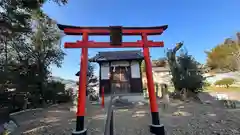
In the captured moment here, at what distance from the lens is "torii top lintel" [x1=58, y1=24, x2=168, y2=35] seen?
529cm

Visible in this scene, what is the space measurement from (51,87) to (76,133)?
7.77 meters

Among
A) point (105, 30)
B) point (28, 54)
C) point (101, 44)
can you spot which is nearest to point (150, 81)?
point (101, 44)

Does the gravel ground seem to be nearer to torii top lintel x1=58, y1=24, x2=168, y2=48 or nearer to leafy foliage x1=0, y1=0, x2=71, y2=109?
leafy foliage x1=0, y1=0, x2=71, y2=109

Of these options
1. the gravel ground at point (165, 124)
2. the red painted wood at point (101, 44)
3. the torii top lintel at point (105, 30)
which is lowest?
the gravel ground at point (165, 124)

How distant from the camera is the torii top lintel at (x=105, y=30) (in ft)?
17.4

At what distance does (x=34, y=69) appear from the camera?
10352 mm

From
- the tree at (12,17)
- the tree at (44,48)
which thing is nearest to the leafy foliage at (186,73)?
the tree at (44,48)

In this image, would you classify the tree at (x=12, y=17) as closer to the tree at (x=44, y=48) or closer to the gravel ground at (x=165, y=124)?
the gravel ground at (x=165, y=124)

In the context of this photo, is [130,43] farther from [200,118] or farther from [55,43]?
[55,43]

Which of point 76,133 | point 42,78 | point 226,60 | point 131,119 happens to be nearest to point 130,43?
point 131,119

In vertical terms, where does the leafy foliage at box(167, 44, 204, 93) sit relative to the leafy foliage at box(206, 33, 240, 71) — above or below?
below

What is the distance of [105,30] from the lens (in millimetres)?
5453

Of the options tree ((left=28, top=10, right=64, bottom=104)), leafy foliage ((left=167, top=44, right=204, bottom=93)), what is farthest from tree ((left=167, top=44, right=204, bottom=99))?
tree ((left=28, top=10, right=64, bottom=104))

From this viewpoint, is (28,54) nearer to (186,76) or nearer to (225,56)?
(186,76)
